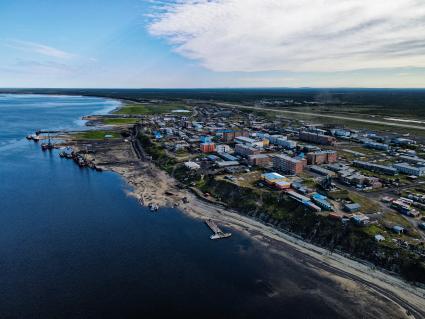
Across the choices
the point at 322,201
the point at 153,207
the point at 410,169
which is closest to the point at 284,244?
the point at 322,201

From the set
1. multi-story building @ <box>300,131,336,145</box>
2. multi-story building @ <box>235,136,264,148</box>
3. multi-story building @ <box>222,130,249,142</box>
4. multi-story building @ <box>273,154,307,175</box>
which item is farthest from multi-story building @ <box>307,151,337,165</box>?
multi-story building @ <box>222,130,249,142</box>

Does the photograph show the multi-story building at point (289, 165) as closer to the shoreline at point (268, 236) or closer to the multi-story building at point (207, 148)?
the shoreline at point (268, 236)

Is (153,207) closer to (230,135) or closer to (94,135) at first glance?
(230,135)

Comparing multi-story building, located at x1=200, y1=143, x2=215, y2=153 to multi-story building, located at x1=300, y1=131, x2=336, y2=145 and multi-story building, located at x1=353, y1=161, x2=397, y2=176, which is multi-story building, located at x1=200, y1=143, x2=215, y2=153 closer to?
multi-story building, located at x1=300, y1=131, x2=336, y2=145

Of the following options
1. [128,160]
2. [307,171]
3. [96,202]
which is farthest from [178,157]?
[307,171]

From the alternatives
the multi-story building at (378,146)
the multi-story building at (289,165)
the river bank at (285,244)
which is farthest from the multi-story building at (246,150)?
the multi-story building at (378,146)

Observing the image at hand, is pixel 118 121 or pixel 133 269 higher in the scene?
pixel 118 121
